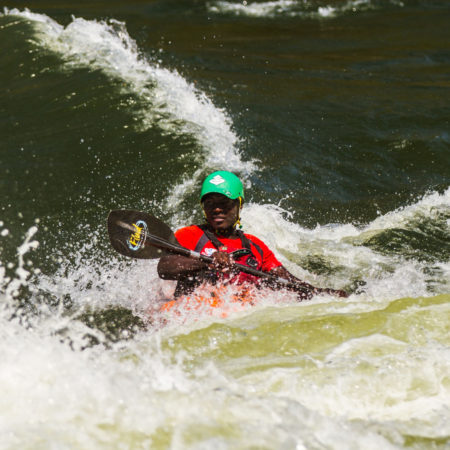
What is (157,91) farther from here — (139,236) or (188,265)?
(188,265)

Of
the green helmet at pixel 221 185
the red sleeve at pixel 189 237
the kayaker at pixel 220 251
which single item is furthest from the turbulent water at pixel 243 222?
the green helmet at pixel 221 185

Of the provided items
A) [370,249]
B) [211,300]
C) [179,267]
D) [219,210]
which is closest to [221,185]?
[219,210]

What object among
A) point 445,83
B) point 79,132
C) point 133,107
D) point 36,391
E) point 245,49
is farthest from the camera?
point 245,49

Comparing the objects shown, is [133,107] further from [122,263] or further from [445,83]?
[445,83]

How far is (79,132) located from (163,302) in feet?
14.7

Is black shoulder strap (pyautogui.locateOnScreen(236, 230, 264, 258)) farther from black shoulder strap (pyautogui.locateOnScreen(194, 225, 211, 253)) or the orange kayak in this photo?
the orange kayak

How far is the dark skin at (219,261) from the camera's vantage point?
14.9 ft

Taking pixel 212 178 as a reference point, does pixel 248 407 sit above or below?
below

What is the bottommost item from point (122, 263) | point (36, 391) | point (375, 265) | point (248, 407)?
point (375, 265)

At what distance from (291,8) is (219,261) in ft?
56.9

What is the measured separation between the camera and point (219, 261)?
4.51m

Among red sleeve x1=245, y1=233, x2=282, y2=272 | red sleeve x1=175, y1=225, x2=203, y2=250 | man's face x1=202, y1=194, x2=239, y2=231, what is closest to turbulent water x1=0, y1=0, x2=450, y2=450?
red sleeve x1=245, y1=233, x2=282, y2=272

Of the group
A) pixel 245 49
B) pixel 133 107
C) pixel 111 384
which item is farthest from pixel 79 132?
pixel 245 49

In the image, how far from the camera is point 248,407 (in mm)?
3031
